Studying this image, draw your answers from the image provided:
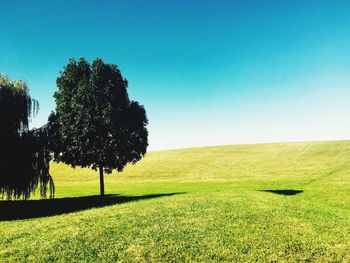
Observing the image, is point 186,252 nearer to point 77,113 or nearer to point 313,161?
point 77,113

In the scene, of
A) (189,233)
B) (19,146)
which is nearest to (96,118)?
(19,146)

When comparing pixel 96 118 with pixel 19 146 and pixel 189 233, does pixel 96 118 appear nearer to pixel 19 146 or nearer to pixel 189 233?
pixel 19 146

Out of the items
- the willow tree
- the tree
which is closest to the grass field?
the willow tree

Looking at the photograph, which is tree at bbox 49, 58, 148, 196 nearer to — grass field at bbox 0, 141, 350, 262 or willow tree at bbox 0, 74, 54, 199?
willow tree at bbox 0, 74, 54, 199

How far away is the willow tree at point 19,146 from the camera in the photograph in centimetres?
2900

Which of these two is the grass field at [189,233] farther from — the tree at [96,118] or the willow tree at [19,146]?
the tree at [96,118]

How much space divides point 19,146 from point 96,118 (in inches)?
461

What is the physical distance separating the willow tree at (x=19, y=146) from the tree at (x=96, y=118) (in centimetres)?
676

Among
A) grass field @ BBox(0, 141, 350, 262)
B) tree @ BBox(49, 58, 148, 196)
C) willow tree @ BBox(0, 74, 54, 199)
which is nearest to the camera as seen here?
grass field @ BBox(0, 141, 350, 262)

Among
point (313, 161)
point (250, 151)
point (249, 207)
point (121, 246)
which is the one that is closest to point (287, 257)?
point (121, 246)

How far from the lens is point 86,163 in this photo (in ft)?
137

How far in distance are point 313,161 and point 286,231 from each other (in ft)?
217

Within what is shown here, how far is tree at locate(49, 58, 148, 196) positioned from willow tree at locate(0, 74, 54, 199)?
6.76 metres

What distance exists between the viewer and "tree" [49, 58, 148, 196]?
3998cm
